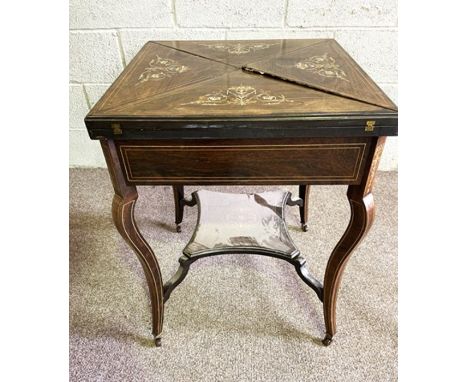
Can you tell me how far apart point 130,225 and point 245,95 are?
1.26 feet

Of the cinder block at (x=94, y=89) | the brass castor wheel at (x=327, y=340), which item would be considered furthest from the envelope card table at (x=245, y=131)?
the cinder block at (x=94, y=89)

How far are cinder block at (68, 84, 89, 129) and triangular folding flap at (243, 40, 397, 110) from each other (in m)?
1.01

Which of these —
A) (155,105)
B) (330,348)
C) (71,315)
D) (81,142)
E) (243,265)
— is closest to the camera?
(155,105)

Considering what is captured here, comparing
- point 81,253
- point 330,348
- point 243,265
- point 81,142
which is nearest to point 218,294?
point 243,265

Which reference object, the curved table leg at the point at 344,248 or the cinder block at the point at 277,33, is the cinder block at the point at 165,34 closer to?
the cinder block at the point at 277,33

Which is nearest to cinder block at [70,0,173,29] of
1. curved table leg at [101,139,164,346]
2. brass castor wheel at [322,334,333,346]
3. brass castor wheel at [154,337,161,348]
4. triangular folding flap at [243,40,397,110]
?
triangular folding flap at [243,40,397,110]

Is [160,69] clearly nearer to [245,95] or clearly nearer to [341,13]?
[245,95]

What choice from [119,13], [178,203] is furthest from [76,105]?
[178,203]

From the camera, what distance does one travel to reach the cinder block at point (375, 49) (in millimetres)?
1346

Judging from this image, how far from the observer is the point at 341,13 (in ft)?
4.28

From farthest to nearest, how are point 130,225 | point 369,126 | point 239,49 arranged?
1. point 239,49
2. point 130,225
3. point 369,126

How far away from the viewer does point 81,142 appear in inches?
66.1

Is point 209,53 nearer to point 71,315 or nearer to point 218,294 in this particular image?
point 218,294

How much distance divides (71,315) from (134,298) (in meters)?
0.20
